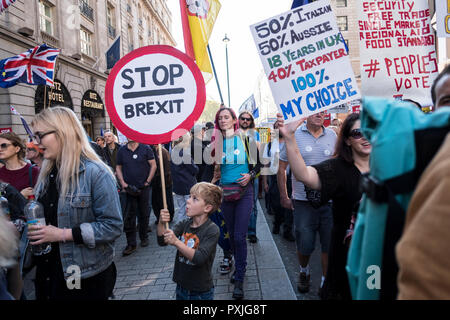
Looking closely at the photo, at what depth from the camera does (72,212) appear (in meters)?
2.08

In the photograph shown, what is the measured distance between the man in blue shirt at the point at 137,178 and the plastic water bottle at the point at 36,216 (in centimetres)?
319

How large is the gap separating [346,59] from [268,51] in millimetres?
721

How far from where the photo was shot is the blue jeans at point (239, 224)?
3508mm

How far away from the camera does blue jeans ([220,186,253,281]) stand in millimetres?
3508

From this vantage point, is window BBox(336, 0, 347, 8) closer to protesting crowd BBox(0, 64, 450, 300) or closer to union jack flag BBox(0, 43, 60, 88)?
union jack flag BBox(0, 43, 60, 88)

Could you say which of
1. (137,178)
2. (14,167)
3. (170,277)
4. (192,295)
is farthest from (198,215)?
(137,178)

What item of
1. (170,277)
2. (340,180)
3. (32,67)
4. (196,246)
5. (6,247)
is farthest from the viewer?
(32,67)

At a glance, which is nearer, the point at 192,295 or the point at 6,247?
the point at 6,247

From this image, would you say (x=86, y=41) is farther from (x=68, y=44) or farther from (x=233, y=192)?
(x=233, y=192)

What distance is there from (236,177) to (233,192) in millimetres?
239

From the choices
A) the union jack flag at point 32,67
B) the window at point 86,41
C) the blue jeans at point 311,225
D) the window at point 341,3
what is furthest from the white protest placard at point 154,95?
the window at point 341,3

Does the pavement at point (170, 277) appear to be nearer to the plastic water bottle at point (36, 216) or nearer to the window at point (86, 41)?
the plastic water bottle at point (36, 216)

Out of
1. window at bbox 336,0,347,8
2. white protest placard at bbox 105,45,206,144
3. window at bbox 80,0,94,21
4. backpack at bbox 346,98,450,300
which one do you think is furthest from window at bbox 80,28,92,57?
window at bbox 336,0,347,8

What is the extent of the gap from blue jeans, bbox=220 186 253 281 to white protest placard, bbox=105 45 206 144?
5.28ft
